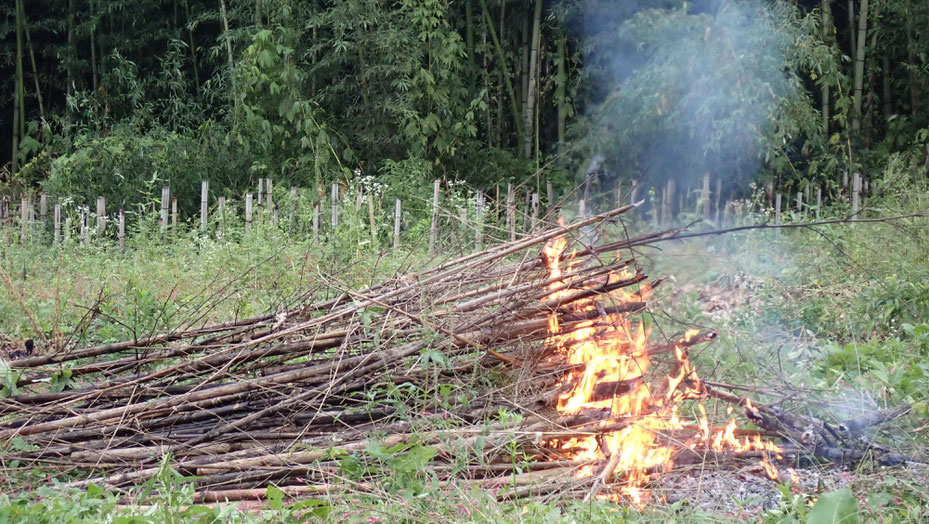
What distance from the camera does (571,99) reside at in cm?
1319

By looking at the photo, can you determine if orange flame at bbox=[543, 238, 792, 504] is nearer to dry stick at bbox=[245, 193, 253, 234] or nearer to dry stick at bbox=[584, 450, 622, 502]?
dry stick at bbox=[584, 450, 622, 502]

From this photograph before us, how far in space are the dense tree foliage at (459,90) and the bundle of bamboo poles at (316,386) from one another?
275 inches

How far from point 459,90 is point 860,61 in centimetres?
552

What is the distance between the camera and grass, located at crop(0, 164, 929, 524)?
111 inches

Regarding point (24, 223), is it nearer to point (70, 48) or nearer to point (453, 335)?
point (453, 335)

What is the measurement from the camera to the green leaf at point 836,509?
2.57 metres

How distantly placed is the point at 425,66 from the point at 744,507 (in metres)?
10.4

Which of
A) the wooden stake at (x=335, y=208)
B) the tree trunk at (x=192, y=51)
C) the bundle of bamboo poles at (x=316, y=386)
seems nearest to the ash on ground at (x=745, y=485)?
the bundle of bamboo poles at (x=316, y=386)

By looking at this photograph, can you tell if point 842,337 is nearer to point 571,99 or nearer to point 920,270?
point 920,270

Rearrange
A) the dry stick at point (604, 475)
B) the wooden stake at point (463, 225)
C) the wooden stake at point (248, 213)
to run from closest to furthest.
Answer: the dry stick at point (604, 475) < the wooden stake at point (463, 225) < the wooden stake at point (248, 213)

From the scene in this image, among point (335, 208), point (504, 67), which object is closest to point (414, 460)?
point (335, 208)

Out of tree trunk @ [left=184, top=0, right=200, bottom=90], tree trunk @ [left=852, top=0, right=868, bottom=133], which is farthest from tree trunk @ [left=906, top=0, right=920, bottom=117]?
tree trunk @ [left=184, top=0, right=200, bottom=90]

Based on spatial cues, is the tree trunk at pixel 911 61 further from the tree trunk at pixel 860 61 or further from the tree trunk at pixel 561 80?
the tree trunk at pixel 561 80

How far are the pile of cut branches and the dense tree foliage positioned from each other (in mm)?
7013
